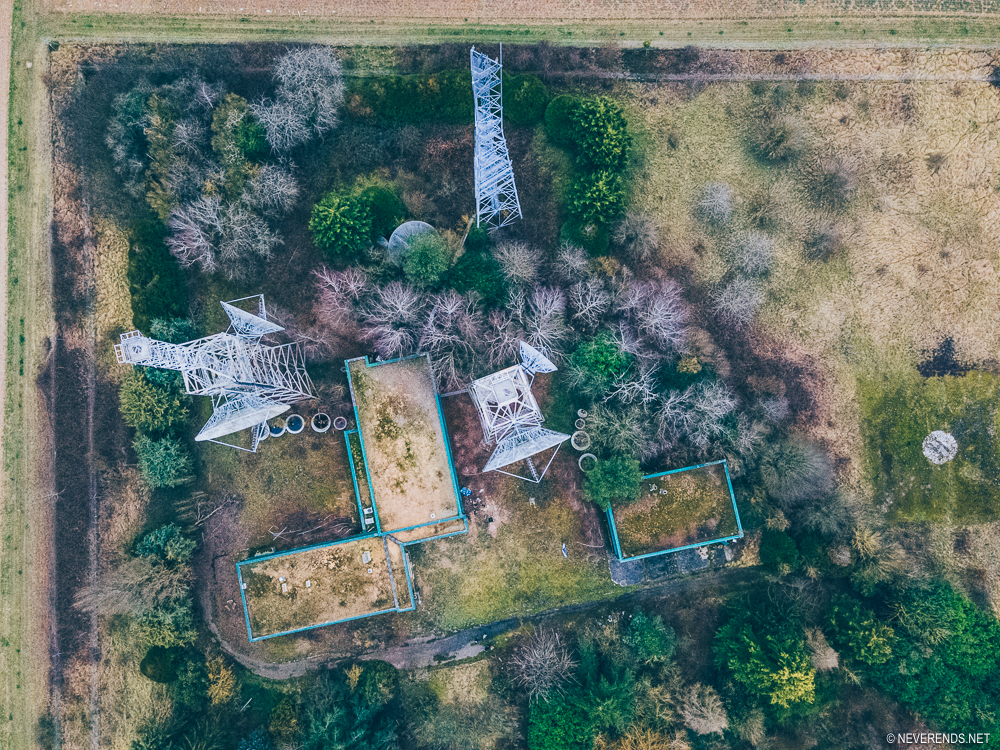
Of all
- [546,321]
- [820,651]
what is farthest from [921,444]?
[546,321]

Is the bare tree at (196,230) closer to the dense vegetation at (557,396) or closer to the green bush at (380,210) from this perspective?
the dense vegetation at (557,396)

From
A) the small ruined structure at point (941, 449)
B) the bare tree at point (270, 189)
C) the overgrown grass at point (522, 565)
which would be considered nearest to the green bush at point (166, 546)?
the overgrown grass at point (522, 565)

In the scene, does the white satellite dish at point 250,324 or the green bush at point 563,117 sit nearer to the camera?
the white satellite dish at point 250,324

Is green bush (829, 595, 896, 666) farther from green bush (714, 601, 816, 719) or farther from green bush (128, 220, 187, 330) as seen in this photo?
green bush (128, 220, 187, 330)

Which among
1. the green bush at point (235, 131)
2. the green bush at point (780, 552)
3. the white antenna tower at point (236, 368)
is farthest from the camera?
the green bush at point (235, 131)

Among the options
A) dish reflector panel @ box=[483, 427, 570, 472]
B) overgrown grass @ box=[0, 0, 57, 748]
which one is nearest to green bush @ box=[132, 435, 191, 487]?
overgrown grass @ box=[0, 0, 57, 748]

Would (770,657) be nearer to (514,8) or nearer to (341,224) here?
(341,224)
